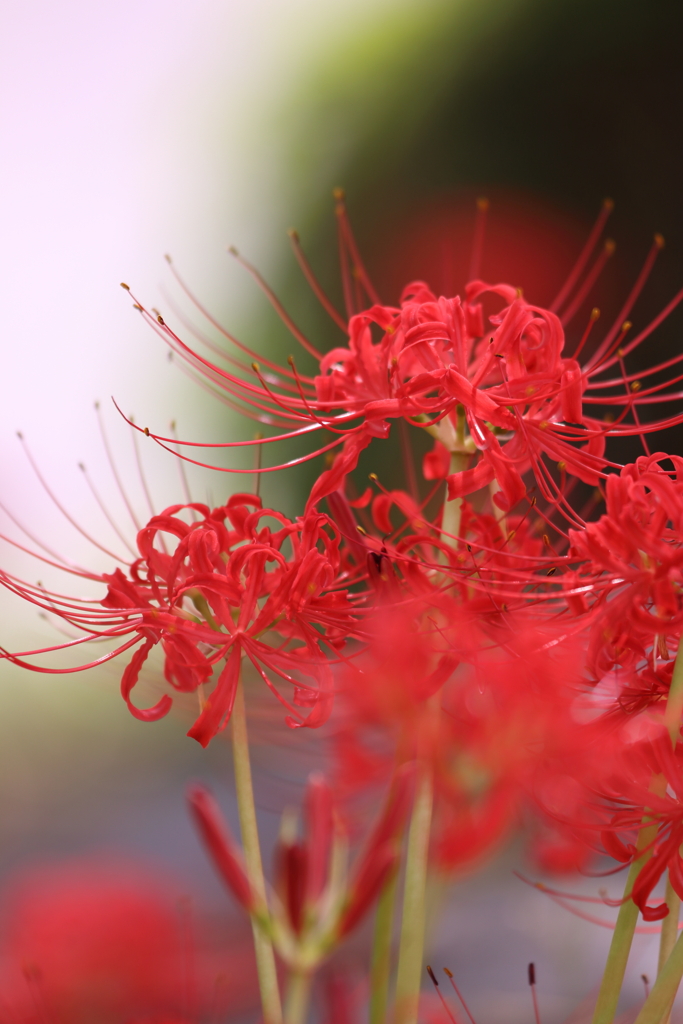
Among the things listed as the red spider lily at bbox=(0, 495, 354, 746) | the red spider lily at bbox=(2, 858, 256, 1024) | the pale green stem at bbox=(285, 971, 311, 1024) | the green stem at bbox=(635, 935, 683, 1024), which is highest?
the red spider lily at bbox=(0, 495, 354, 746)

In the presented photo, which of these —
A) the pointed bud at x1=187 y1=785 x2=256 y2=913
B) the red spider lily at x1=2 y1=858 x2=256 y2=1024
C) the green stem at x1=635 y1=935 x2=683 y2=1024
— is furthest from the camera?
the red spider lily at x1=2 y1=858 x2=256 y2=1024

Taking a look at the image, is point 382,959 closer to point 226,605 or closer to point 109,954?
point 226,605

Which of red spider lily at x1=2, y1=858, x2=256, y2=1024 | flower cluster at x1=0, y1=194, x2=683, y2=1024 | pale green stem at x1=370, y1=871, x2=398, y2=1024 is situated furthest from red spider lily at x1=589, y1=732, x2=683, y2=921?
red spider lily at x1=2, y1=858, x2=256, y2=1024

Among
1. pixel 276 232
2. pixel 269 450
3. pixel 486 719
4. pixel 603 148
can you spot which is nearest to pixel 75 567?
pixel 486 719

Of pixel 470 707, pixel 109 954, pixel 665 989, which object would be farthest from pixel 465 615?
pixel 109 954

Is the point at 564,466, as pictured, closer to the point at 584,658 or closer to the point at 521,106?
the point at 584,658

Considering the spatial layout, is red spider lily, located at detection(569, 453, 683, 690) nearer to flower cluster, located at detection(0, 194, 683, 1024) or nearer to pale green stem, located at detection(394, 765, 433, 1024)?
flower cluster, located at detection(0, 194, 683, 1024)

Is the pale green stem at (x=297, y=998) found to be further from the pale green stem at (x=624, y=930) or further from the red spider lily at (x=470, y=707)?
the pale green stem at (x=624, y=930)
